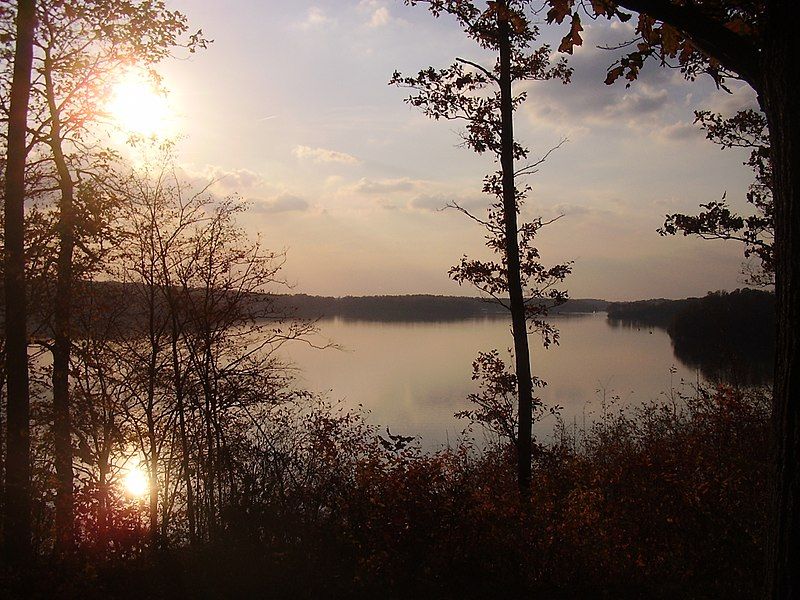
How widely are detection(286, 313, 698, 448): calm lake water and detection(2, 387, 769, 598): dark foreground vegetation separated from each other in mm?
4918

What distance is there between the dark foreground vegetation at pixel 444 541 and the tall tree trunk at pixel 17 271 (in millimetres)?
906

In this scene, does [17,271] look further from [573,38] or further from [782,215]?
[782,215]

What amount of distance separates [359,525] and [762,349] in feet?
146

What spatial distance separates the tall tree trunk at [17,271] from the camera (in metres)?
7.66

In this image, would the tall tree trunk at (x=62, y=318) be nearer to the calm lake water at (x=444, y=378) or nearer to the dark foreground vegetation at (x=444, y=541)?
the dark foreground vegetation at (x=444, y=541)

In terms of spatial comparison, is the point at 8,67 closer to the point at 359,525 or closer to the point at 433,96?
the point at 433,96

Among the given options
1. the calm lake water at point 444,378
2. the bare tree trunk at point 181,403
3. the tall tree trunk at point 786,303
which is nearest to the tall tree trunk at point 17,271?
the bare tree trunk at point 181,403

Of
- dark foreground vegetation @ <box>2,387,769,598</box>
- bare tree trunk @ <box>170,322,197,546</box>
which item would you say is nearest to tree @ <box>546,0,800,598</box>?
dark foreground vegetation @ <box>2,387,769,598</box>

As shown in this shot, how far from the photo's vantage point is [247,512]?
8.72 m

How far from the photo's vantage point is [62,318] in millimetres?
9852

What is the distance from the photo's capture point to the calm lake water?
22.8 m

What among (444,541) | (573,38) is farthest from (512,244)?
(573,38)

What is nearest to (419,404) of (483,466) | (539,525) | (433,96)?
(483,466)

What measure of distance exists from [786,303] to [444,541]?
4841 mm
